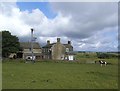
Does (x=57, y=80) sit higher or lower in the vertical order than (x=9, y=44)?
lower

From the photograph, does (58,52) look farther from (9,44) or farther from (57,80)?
(57,80)

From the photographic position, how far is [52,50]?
436ft

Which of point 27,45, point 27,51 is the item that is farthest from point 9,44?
→ point 27,45

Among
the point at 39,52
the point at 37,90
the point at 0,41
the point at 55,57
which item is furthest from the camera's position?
the point at 39,52

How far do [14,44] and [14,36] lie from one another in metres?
4.26

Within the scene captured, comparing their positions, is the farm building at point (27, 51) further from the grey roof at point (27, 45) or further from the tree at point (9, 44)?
the tree at point (9, 44)

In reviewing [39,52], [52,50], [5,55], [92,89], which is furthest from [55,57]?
[92,89]

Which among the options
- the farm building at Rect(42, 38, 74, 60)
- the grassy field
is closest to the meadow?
the grassy field

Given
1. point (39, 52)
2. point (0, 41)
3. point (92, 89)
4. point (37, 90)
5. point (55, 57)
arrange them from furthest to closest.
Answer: point (39, 52)
point (55, 57)
point (0, 41)
point (92, 89)
point (37, 90)

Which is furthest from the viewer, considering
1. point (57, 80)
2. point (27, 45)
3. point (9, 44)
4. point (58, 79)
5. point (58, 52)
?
point (27, 45)

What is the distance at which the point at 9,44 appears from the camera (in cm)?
11875

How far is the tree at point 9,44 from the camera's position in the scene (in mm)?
117375

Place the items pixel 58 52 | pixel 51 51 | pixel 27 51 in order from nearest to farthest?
pixel 58 52 → pixel 51 51 → pixel 27 51

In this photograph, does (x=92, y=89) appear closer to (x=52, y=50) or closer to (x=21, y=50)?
(x=52, y=50)
